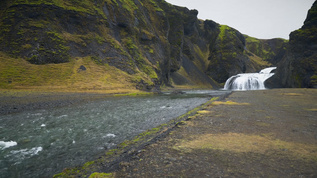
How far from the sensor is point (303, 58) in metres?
58.4

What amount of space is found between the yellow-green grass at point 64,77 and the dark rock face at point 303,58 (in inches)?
2437

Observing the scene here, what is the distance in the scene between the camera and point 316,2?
64.9 m

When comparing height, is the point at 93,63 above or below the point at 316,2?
below

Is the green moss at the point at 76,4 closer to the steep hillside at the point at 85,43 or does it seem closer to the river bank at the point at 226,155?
the steep hillside at the point at 85,43

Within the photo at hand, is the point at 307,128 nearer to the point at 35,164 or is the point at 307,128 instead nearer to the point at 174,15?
the point at 35,164

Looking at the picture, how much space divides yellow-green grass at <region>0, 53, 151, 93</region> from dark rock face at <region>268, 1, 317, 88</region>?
6190 centimetres

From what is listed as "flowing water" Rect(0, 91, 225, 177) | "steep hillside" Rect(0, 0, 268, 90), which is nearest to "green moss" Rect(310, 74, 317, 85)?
"steep hillside" Rect(0, 0, 268, 90)

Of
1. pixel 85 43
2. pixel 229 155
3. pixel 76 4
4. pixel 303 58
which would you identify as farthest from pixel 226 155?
pixel 76 4

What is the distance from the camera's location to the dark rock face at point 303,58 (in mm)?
54397

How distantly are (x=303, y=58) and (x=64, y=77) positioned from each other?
83291mm

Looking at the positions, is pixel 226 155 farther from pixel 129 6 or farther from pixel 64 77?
pixel 129 6

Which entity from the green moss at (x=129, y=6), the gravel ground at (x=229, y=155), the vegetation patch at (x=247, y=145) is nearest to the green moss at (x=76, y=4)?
the green moss at (x=129, y=6)

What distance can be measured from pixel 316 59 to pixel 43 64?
8970cm

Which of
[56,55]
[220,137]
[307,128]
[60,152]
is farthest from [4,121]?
[56,55]
